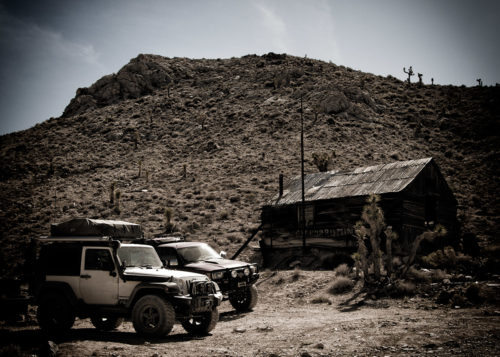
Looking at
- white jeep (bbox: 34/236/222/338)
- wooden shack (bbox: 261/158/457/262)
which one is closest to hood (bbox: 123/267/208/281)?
white jeep (bbox: 34/236/222/338)

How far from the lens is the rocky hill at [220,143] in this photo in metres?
38.7

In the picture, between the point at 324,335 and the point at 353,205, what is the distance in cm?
1749

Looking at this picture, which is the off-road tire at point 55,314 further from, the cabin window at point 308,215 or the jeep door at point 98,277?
the cabin window at point 308,215

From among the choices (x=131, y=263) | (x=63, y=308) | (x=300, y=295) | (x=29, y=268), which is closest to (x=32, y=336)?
(x=63, y=308)

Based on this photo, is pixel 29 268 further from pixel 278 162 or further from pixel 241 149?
pixel 241 149

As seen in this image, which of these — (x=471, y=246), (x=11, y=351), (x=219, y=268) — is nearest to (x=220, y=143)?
(x=471, y=246)

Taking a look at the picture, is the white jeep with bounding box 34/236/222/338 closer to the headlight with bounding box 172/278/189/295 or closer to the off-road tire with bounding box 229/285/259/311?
the headlight with bounding box 172/278/189/295

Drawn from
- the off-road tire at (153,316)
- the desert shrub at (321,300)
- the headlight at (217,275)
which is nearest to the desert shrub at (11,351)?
the off-road tire at (153,316)

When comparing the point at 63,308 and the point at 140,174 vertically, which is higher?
the point at 140,174

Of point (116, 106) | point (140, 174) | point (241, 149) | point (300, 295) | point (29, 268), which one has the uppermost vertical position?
point (116, 106)

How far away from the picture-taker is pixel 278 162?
1882 inches

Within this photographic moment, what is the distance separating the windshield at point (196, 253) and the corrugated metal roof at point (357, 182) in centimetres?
1320

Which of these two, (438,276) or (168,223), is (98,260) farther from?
(168,223)

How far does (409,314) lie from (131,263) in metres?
7.61
